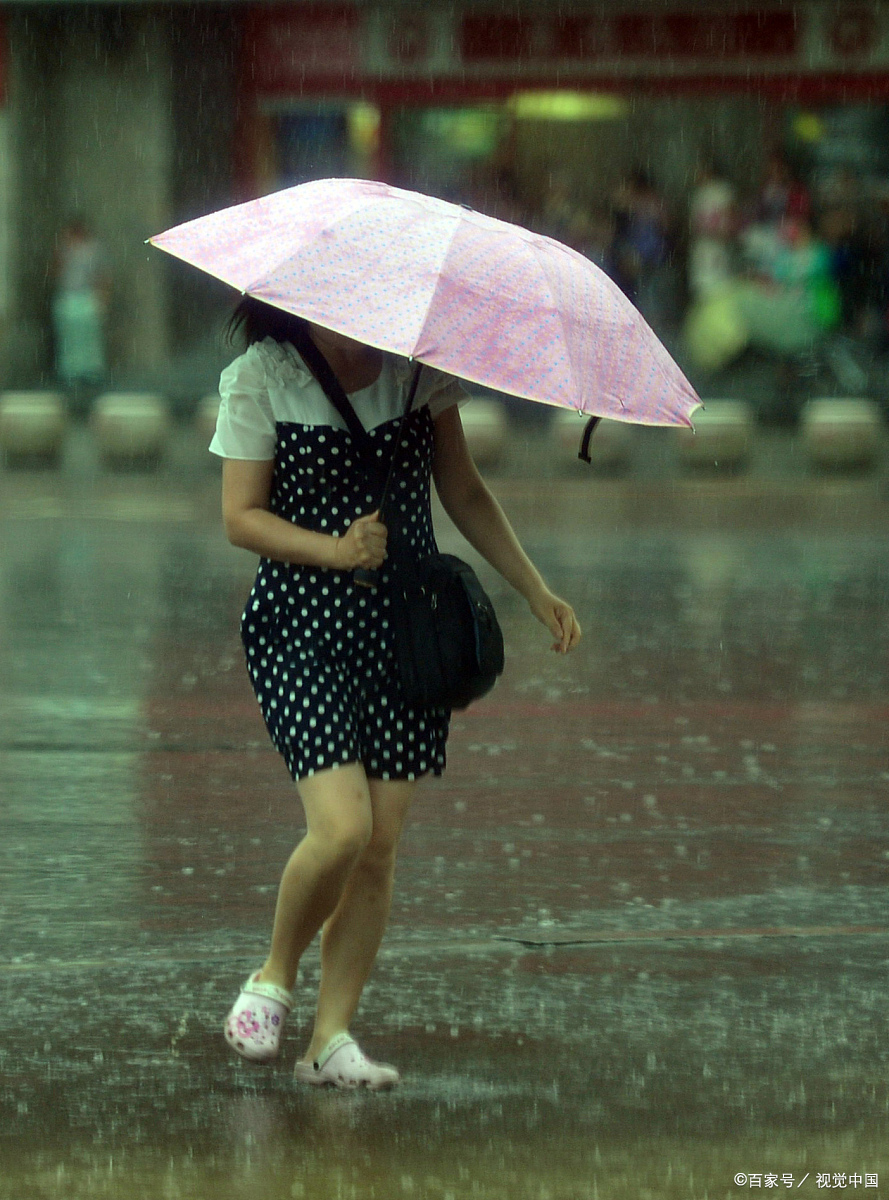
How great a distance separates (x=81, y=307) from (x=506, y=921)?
62.0 ft

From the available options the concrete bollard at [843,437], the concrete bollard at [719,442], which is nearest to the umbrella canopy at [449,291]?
the concrete bollard at [719,442]

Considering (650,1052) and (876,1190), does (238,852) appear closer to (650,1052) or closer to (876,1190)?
(650,1052)

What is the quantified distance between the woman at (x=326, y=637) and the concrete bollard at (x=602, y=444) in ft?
44.0

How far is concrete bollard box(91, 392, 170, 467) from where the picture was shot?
60.4ft

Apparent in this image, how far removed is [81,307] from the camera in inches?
936

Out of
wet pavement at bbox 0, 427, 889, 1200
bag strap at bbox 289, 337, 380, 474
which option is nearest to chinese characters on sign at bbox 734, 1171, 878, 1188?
wet pavement at bbox 0, 427, 889, 1200

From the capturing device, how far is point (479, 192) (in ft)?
79.3

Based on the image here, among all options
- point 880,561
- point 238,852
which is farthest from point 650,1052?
point 880,561

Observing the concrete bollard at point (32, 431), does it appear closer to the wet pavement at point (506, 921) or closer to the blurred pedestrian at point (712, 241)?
the blurred pedestrian at point (712, 241)

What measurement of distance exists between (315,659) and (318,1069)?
0.79m

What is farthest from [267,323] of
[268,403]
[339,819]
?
[339,819]

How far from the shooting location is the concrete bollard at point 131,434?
60.4ft

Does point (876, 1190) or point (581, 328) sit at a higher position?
point (581, 328)

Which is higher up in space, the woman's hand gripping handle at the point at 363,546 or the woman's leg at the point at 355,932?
the woman's hand gripping handle at the point at 363,546
